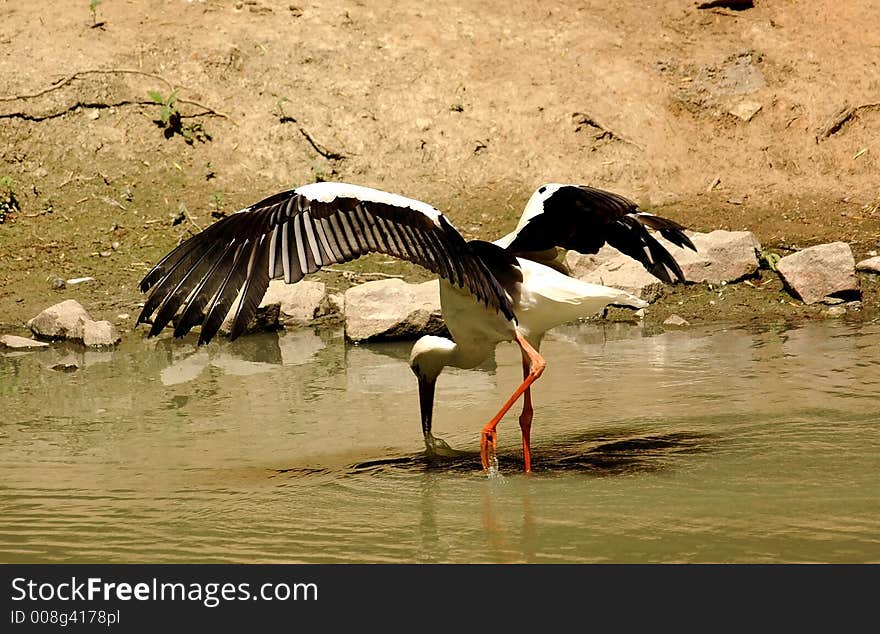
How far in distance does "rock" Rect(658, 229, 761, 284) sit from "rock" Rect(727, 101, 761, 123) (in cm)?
261

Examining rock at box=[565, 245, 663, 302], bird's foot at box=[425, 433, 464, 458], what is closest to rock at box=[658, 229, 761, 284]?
rock at box=[565, 245, 663, 302]

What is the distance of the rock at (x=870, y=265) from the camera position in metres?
8.96

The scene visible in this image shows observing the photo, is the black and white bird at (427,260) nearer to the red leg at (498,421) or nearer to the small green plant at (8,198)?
the red leg at (498,421)

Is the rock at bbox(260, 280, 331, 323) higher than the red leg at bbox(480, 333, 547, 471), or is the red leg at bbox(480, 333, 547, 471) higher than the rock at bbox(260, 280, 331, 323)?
the rock at bbox(260, 280, 331, 323)

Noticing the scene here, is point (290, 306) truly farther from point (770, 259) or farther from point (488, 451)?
point (488, 451)

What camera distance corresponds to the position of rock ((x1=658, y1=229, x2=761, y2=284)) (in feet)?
29.7

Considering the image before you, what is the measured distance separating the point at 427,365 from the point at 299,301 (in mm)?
3135

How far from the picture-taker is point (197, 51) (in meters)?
11.5

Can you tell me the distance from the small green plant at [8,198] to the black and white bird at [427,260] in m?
5.69

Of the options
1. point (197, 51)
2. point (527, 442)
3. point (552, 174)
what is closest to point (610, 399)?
point (527, 442)

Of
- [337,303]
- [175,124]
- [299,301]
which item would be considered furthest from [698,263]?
[175,124]

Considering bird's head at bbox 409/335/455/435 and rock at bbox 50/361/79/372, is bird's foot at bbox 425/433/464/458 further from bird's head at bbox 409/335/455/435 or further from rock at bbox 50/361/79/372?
rock at bbox 50/361/79/372

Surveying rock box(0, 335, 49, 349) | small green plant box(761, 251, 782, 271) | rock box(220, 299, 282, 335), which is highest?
small green plant box(761, 251, 782, 271)

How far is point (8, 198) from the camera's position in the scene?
417 inches
